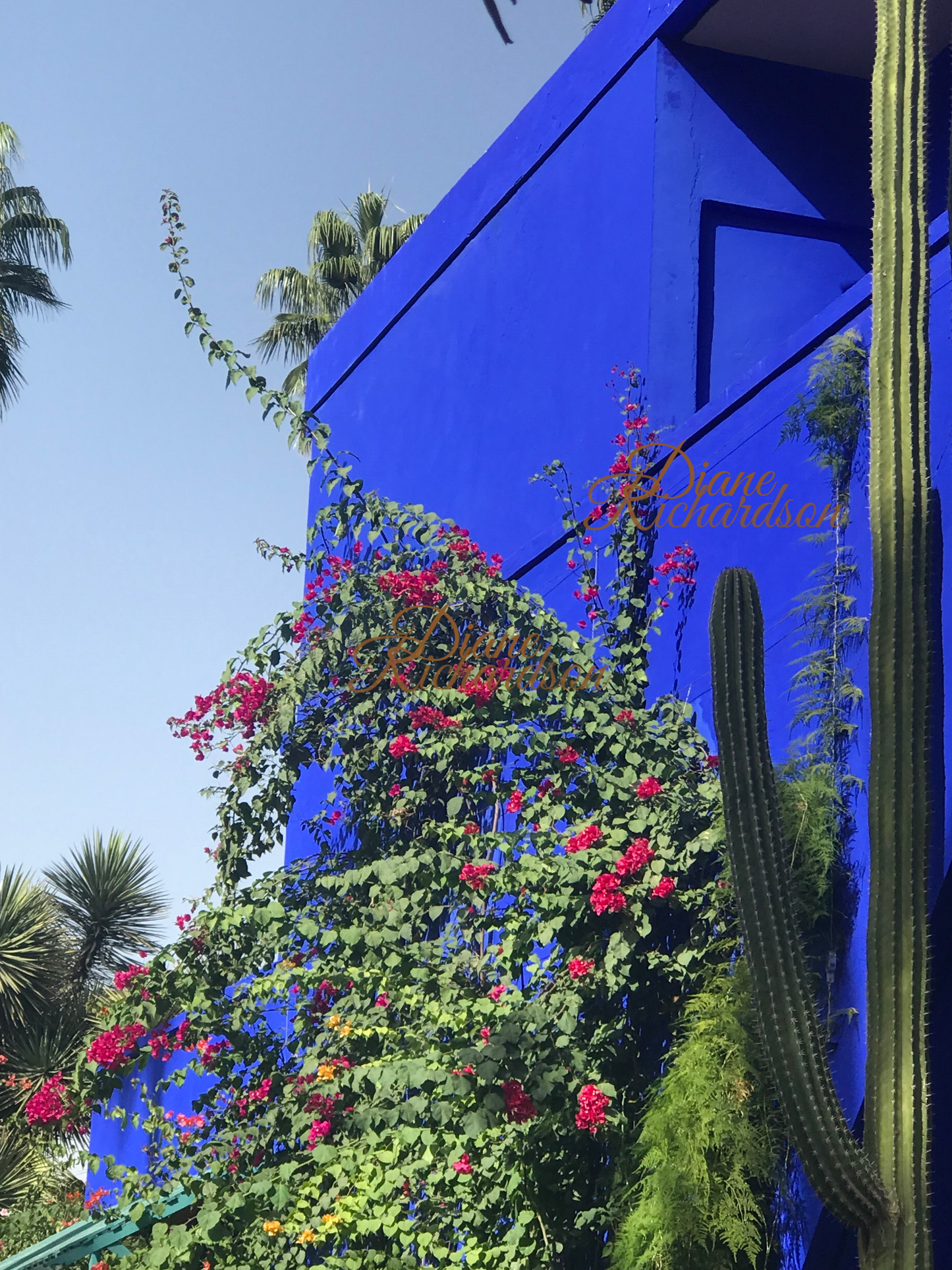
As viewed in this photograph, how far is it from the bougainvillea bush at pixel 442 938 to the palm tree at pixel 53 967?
20.0 feet

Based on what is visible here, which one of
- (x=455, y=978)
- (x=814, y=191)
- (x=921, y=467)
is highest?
(x=814, y=191)

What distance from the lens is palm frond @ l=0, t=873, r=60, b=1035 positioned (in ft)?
46.0

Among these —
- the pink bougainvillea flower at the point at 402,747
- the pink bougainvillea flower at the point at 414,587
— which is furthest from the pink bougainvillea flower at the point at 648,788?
the pink bougainvillea flower at the point at 414,587

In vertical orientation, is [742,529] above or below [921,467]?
above

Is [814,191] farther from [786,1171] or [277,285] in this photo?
[277,285]

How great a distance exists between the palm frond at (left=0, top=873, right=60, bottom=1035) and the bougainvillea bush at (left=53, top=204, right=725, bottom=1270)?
8.56 metres

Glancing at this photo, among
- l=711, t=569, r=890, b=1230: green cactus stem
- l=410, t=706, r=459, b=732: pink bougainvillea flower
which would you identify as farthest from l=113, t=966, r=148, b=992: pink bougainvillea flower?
l=711, t=569, r=890, b=1230: green cactus stem

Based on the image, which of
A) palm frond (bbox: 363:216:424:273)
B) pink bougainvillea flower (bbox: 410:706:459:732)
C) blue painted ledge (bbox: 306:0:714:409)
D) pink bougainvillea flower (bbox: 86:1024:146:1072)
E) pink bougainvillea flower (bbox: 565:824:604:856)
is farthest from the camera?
palm frond (bbox: 363:216:424:273)

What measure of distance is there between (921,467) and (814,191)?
332 centimetres

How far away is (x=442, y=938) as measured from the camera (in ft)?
18.0

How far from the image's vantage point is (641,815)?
187 inches

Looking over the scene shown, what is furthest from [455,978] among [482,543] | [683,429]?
[482,543]

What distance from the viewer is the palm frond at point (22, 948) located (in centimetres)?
1403

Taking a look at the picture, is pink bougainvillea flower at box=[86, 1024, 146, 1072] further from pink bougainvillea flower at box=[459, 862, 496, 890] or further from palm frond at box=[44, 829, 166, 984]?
palm frond at box=[44, 829, 166, 984]
